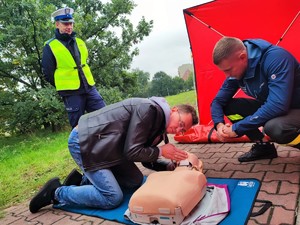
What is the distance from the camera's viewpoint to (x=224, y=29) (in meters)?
4.15

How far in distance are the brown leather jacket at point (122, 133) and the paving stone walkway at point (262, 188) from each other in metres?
0.51

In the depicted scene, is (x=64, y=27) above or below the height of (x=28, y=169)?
above

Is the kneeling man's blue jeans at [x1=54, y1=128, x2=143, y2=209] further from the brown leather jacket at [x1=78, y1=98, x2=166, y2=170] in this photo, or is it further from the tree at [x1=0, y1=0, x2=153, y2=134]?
the tree at [x1=0, y1=0, x2=153, y2=134]

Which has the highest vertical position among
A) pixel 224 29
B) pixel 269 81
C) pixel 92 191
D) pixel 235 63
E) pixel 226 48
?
pixel 224 29

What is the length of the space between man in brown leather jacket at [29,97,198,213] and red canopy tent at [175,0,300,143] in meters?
1.93

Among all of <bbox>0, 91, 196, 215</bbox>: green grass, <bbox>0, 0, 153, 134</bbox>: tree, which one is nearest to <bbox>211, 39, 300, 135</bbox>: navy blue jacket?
<bbox>0, 91, 196, 215</bbox>: green grass

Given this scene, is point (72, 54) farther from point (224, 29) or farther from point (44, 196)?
point (224, 29)

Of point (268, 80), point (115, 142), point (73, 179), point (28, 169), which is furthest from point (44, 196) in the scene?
point (268, 80)

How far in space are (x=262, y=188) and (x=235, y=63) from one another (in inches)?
41.4

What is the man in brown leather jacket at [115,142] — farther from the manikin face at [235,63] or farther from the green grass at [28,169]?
the green grass at [28,169]

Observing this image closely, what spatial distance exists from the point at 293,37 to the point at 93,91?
9.19 ft

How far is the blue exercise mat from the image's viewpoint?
190cm

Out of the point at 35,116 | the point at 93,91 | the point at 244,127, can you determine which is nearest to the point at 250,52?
the point at 244,127

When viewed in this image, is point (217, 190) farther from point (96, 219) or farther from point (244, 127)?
point (96, 219)
